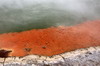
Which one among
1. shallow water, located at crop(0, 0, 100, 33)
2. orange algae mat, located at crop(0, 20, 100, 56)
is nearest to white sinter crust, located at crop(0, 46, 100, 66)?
orange algae mat, located at crop(0, 20, 100, 56)

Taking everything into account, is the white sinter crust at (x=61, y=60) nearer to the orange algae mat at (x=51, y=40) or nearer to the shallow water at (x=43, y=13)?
the orange algae mat at (x=51, y=40)

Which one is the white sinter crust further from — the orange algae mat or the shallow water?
the shallow water

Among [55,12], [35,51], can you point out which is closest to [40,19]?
[55,12]

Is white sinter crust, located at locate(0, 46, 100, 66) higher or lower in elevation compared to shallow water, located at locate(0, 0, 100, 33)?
lower

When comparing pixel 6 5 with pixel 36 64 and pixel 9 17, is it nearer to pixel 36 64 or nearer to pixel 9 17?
pixel 9 17

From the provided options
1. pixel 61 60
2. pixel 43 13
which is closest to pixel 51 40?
pixel 61 60

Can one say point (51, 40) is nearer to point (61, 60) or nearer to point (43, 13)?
point (61, 60)
